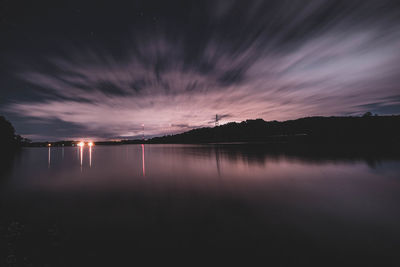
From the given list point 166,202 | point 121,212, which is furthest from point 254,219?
point 121,212

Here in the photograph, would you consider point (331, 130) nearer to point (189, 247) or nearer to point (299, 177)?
point (299, 177)

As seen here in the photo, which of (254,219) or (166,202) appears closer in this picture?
(254,219)

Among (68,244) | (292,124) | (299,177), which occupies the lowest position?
(299,177)

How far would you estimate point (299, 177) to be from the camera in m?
11.8

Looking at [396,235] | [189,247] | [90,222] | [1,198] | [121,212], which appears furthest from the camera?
[1,198]

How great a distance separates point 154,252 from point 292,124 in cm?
13985

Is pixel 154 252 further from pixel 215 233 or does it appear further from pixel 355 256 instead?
pixel 355 256

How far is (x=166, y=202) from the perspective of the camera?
24.7ft

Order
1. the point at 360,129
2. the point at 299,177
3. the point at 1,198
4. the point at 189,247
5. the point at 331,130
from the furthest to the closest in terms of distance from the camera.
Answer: the point at 331,130 → the point at 360,129 → the point at 299,177 → the point at 1,198 → the point at 189,247

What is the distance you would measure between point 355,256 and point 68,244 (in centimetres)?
781

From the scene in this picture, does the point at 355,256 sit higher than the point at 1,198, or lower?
lower

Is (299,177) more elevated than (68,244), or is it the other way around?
(68,244)

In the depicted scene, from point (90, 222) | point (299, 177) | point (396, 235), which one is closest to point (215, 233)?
point (90, 222)

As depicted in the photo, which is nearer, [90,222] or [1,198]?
[90,222]
